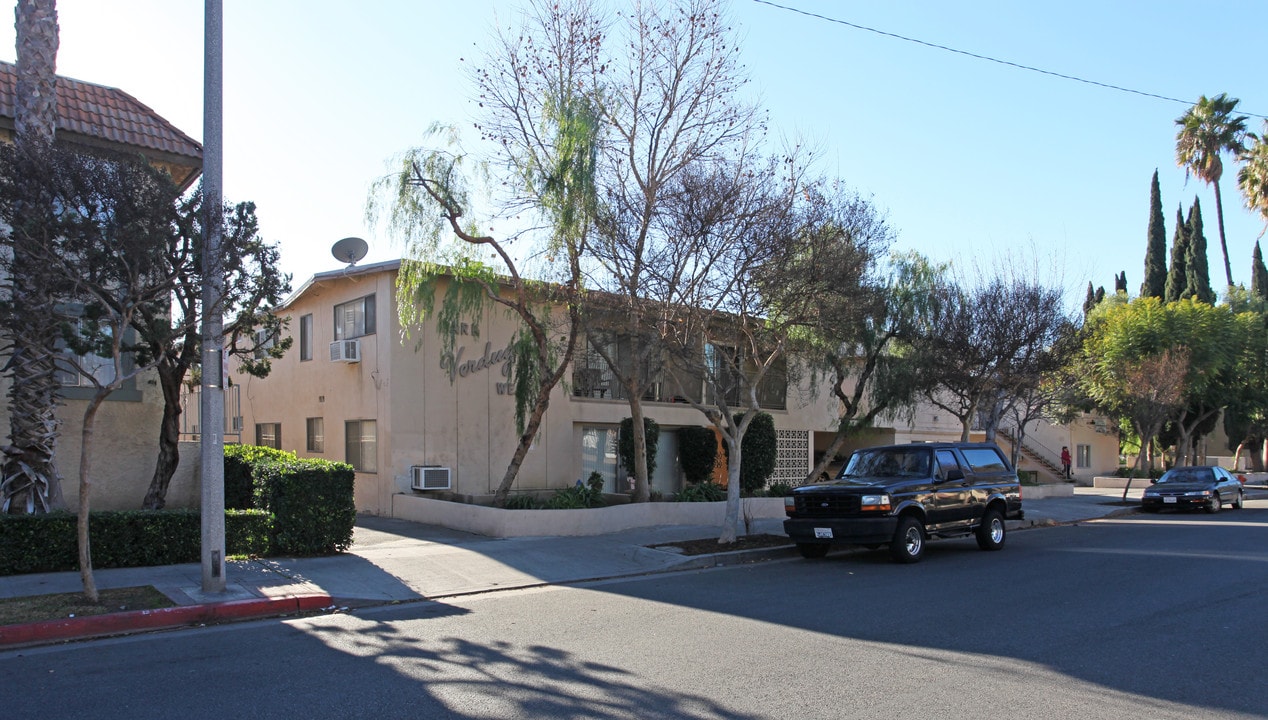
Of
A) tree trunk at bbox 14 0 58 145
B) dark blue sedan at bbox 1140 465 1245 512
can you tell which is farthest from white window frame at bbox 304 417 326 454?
dark blue sedan at bbox 1140 465 1245 512

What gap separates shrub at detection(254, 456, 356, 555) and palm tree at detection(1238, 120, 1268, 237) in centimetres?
4491

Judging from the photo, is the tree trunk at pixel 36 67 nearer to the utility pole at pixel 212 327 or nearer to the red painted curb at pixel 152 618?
the utility pole at pixel 212 327

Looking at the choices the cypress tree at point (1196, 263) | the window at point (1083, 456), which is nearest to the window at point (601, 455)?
the window at point (1083, 456)

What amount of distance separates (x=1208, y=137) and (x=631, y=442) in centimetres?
3933

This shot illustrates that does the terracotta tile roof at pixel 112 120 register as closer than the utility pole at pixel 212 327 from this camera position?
No

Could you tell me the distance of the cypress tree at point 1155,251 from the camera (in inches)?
1943

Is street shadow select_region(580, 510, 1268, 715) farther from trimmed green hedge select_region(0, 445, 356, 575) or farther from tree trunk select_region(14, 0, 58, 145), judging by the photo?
tree trunk select_region(14, 0, 58, 145)

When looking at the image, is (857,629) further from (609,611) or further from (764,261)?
(764,261)

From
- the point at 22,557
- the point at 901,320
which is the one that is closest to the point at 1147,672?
the point at 22,557

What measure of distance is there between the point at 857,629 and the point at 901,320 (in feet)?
50.7

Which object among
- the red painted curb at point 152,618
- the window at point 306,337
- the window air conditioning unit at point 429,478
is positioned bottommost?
the red painted curb at point 152,618

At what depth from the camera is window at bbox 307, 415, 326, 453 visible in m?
21.7

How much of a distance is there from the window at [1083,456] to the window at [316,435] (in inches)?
1428

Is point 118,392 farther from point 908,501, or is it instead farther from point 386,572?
point 908,501
